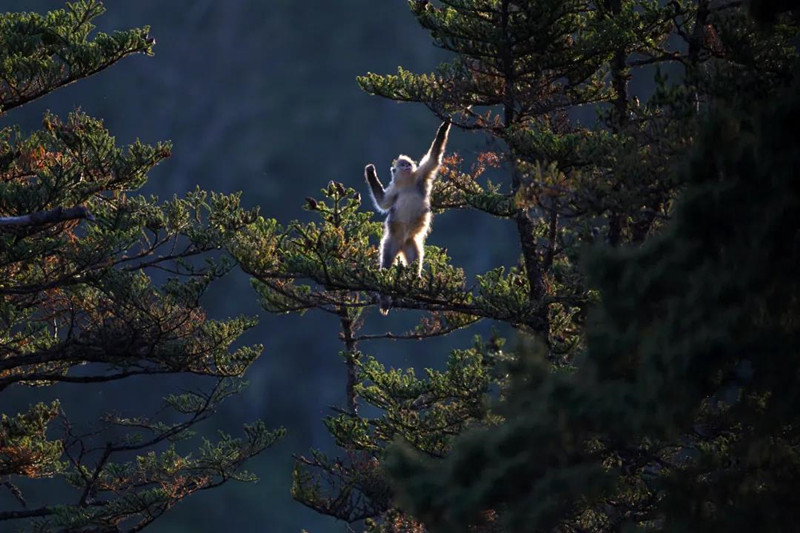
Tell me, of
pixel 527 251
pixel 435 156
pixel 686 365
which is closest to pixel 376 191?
pixel 435 156

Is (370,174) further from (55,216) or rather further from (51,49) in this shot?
(55,216)

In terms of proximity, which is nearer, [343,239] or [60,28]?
[60,28]

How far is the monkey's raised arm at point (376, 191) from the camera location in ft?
35.1

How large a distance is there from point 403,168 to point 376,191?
1.99 ft

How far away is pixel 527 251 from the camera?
8.78m

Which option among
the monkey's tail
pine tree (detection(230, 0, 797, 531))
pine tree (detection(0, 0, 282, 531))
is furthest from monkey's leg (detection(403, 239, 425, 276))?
pine tree (detection(0, 0, 282, 531))

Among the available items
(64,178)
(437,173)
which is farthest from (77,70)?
(437,173)

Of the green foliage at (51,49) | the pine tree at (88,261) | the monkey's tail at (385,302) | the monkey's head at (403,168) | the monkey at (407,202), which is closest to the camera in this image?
the green foliage at (51,49)

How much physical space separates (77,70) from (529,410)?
618 centimetres

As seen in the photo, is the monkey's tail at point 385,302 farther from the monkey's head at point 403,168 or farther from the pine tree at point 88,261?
the monkey's head at point 403,168

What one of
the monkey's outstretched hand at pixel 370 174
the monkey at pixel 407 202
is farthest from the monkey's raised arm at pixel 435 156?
the monkey's outstretched hand at pixel 370 174

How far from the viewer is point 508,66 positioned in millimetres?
8422

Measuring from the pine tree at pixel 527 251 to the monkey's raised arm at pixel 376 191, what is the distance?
1.13 feet

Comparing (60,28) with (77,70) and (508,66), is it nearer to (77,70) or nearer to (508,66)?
(77,70)
